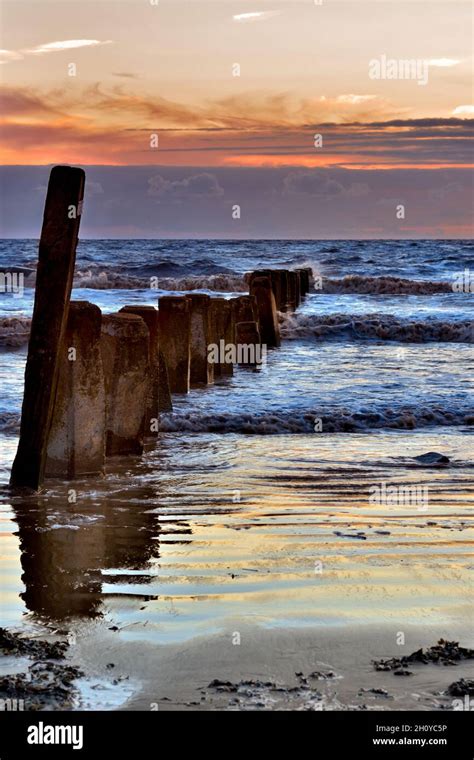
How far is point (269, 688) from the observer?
11.4 feet

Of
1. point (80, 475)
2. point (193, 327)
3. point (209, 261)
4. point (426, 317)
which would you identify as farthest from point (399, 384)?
point (209, 261)

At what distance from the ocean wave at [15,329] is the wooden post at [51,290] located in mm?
10651

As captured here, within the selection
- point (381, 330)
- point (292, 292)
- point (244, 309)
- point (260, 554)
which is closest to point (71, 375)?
point (260, 554)

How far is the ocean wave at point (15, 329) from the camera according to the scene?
56.0 feet

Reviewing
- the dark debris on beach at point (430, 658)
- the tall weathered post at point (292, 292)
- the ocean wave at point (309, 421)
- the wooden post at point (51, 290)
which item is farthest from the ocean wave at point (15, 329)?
the dark debris on beach at point (430, 658)

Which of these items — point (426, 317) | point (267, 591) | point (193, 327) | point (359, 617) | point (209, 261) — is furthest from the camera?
point (209, 261)

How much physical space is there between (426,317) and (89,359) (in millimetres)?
17949

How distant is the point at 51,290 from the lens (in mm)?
6379

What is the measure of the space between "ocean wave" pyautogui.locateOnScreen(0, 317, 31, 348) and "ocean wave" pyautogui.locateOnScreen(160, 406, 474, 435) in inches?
301

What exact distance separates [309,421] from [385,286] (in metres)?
27.6

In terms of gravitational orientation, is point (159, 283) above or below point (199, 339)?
above

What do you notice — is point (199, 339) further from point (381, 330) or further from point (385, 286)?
point (385, 286)

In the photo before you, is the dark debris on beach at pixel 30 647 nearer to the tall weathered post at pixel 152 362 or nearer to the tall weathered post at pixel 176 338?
the tall weathered post at pixel 152 362

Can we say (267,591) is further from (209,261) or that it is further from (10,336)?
(209,261)
